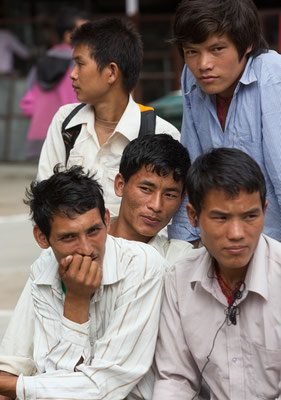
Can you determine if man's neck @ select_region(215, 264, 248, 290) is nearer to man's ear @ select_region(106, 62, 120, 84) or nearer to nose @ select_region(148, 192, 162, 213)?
nose @ select_region(148, 192, 162, 213)

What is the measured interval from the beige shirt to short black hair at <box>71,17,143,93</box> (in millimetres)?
1303

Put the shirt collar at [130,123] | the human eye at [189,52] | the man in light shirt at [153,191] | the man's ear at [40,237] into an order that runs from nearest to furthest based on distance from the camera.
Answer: the man's ear at [40,237], the human eye at [189,52], the man in light shirt at [153,191], the shirt collar at [130,123]

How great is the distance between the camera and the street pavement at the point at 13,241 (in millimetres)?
5879

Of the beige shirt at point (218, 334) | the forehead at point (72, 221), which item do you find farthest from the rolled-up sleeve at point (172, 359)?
the forehead at point (72, 221)

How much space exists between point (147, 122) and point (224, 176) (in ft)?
3.79

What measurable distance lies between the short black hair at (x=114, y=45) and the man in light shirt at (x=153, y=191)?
570 millimetres

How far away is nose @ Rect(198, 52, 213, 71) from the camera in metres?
3.42

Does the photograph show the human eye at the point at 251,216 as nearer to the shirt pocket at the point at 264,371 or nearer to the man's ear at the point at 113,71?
the shirt pocket at the point at 264,371

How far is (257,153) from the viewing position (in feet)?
11.4

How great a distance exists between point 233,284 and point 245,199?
1.13 feet

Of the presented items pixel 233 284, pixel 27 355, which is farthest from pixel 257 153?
pixel 27 355

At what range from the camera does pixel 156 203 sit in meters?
3.60

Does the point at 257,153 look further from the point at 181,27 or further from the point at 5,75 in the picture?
the point at 5,75

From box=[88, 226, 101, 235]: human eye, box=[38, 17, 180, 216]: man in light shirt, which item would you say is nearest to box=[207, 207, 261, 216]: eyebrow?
box=[88, 226, 101, 235]: human eye
